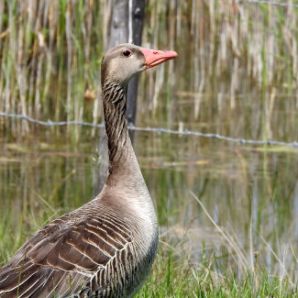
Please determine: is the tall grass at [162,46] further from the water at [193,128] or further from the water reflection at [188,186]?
the water reflection at [188,186]

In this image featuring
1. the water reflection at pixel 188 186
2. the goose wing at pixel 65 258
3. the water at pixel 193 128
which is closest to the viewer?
the goose wing at pixel 65 258

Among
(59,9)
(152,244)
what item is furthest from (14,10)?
(152,244)

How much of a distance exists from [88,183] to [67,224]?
14.2ft

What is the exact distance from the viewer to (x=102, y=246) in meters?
4.71

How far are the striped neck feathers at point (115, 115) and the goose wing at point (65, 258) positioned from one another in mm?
638

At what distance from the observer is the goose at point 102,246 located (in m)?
4.52

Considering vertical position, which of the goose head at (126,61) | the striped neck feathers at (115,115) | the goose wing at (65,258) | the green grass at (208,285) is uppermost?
the goose head at (126,61)

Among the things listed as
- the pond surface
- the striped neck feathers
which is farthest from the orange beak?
the pond surface

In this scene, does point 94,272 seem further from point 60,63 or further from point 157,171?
point 60,63

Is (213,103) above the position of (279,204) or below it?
above

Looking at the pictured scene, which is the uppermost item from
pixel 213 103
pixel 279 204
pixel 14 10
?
pixel 14 10

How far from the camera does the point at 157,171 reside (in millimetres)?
9555

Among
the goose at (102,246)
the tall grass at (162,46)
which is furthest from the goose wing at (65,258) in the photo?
the tall grass at (162,46)

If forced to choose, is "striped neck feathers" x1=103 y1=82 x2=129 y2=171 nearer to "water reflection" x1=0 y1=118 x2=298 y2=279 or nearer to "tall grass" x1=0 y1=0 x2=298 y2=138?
"water reflection" x1=0 y1=118 x2=298 y2=279
